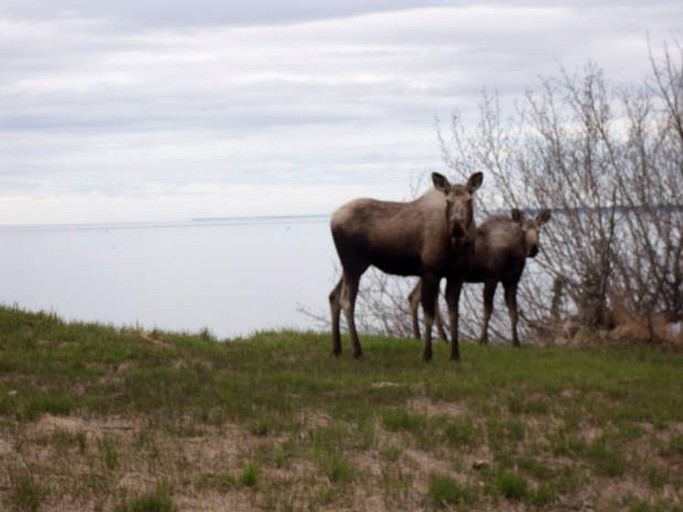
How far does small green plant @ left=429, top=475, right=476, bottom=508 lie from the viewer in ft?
33.4

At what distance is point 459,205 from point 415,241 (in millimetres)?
911

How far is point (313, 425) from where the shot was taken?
12.3 metres

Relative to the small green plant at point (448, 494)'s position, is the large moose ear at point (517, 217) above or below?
above

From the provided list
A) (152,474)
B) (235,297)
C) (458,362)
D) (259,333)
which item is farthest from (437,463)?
(235,297)

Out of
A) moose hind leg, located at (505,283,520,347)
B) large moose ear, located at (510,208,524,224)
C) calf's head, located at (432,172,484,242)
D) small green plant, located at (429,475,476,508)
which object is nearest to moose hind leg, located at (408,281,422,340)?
moose hind leg, located at (505,283,520,347)

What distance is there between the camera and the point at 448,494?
33.6 feet

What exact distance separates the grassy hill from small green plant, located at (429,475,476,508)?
1 cm

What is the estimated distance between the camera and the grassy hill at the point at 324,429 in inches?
404

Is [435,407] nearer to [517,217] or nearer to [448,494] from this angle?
[448,494]

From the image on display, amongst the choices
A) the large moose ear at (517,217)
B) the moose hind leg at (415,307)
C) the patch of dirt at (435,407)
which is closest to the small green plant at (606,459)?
the patch of dirt at (435,407)

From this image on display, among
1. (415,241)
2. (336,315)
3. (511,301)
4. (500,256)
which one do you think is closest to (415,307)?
(500,256)

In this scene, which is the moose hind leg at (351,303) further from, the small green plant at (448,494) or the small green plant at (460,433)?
the small green plant at (448,494)

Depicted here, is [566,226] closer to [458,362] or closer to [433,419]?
[458,362]

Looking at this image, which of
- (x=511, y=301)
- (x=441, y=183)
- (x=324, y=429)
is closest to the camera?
(x=324, y=429)
